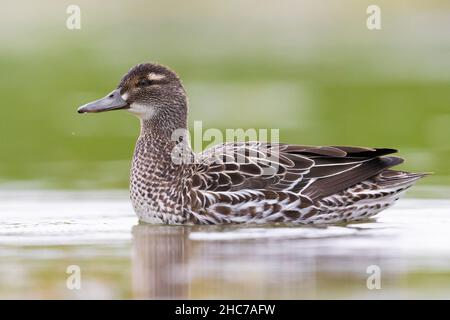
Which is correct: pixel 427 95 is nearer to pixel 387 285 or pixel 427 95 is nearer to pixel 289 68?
pixel 289 68

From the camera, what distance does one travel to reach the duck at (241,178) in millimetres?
12344

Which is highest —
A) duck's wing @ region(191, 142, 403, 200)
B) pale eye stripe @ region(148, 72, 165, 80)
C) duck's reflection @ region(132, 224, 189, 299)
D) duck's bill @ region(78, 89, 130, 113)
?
pale eye stripe @ region(148, 72, 165, 80)

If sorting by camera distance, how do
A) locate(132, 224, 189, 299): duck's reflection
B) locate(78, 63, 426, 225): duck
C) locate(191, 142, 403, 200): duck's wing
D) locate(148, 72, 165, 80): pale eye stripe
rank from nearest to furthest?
locate(132, 224, 189, 299): duck's reflection < locate(78, 63, 426, 225): duck < locate(191, 142, 403, 200): duck's wing < locate(148, 72, 165, 80): pale eye stripe

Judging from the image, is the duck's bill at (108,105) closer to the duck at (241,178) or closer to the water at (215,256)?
the duck at (241,178)

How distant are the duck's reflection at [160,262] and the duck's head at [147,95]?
1.49 m

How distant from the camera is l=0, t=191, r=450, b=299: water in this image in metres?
9.47

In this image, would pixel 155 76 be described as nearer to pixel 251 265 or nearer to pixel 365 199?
pixel 365 199

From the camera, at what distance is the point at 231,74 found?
24.2 m

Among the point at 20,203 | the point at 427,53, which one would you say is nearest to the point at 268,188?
the point at 20,203

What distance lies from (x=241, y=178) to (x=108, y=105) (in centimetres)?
174

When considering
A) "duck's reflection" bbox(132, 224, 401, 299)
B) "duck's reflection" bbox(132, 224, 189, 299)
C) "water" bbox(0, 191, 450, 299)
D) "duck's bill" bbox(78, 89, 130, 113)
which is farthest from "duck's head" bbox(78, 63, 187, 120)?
"duck's reflection" bbox(132, 224, 401, 299)

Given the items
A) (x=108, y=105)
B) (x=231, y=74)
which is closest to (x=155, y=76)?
(x=108, y=105)

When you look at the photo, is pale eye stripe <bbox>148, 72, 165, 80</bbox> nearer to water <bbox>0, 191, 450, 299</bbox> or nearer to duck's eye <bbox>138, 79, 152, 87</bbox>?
duck's eye <bbox>138, 79, 152, 87</bbox>

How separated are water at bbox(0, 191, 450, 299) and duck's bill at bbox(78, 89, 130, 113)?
1068mm
